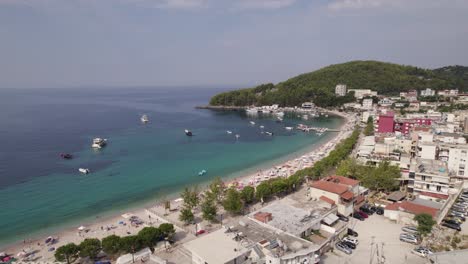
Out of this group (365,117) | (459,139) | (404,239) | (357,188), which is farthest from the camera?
(365,117)

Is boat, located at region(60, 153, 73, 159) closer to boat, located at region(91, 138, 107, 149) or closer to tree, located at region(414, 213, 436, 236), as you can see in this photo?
boat, located at region(91, 138, 107, 149)

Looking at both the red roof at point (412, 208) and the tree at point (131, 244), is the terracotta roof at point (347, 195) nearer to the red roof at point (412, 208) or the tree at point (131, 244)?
the red roof at point (412, 208)

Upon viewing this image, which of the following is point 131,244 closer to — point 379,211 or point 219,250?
A: point 219,250

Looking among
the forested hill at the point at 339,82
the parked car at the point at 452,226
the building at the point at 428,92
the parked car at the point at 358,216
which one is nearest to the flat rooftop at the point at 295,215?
the parked car at the point at 358,216

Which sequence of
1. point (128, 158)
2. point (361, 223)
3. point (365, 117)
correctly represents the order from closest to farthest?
point (361, 223) → point (128, 158) → point (365, 117)

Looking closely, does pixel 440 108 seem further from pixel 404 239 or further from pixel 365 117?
pixel 404 239

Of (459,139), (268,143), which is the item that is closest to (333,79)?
(268,143)

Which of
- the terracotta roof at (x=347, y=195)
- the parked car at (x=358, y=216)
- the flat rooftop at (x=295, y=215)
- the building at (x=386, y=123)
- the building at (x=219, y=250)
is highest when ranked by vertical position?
the building at (x=386, y=123)
